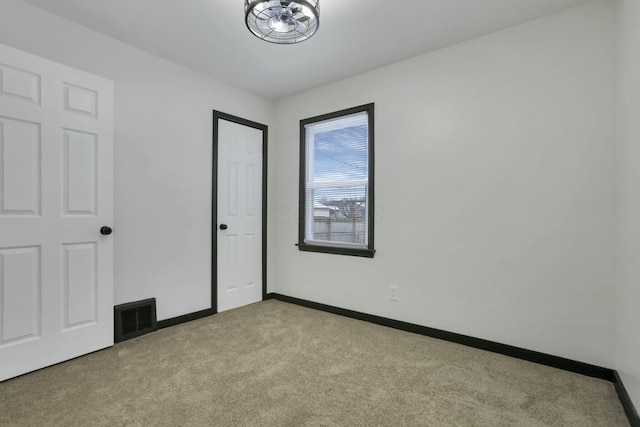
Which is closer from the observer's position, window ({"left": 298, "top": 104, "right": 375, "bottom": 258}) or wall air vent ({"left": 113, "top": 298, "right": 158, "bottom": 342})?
wall air vent ({"left": 113, "top": 298, "right": 158, "bottom": 342})

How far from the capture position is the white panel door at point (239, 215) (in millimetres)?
3324

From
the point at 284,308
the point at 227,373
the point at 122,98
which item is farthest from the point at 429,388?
the point at 122,98

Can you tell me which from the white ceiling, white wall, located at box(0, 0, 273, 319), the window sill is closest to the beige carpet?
white wall, located at box(0, 0, 273, 319)

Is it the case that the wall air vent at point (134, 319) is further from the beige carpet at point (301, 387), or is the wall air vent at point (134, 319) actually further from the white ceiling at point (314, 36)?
the white ceiling at point (314, 36)

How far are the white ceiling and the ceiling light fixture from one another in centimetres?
27

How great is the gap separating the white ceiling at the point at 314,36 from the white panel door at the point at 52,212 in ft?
1.68

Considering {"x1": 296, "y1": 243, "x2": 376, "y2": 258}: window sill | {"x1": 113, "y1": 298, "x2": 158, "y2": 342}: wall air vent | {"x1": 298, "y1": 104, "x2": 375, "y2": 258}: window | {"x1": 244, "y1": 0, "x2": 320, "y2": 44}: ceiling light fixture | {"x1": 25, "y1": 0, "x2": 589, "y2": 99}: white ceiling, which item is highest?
{"x1": 25, "y1": 0, "x2": 589, "y2": 99}: white ceiling

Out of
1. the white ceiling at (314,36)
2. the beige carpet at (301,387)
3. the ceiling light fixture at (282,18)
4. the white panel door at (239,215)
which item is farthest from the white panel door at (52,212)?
the ceiling light fixture at (282,18)

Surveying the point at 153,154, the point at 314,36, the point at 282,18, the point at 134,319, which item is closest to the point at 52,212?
the point at 153,154

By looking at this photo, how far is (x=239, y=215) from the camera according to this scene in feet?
11.5

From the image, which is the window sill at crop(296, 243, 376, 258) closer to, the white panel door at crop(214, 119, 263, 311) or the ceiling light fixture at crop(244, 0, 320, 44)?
the white panel door at crop(214, 119, 263, 311)

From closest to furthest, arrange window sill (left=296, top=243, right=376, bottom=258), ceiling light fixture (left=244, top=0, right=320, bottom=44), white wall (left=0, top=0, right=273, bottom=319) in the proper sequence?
ceiling light fixture (left=244, top=0, right=320, bottom=44) < white wall (left=0, top=0, right=273, bottom=319) < window sill (left=296, top=243, right=376, bottom=258)

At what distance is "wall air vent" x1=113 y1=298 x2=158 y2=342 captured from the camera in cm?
248

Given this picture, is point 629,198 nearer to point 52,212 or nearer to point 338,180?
point 338,180
